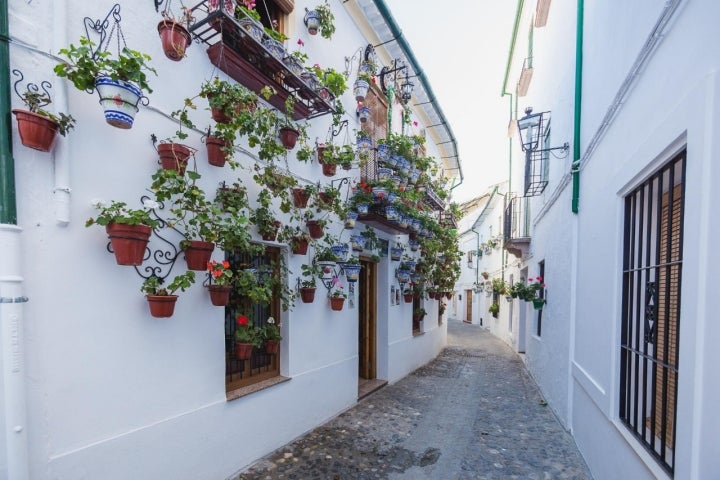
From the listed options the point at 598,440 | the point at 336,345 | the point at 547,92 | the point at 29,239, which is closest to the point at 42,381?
the point at 29,239

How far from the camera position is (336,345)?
18.1 feet

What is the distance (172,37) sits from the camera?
9.53ft

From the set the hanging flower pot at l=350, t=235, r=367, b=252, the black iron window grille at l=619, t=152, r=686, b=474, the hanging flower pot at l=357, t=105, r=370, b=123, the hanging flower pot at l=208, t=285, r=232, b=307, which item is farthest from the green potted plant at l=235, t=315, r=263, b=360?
the hanging flower pot at l=357, t=105, r=370, b=123

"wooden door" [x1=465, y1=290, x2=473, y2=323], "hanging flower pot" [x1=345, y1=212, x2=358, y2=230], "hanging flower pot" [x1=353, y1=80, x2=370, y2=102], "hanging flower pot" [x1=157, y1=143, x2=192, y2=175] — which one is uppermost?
"hanging flower pot" [x1=353, y1=80, x2=370, y2=102]

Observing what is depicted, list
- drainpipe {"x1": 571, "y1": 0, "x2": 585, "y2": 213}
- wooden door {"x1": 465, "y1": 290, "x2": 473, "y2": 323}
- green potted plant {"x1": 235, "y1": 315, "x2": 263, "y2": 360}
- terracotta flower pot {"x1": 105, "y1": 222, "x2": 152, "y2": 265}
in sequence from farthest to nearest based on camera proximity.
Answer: wooden door {"x1": 465, "y1": 290, "x2": 473, "y2": 323}
drainpipe {"x1": 571, "y1": 0, "x2": 585, "y2": 213}
green potted plant {"x1": 235, "y1": 315, "x2": 263, "y2": 360}
terracotta flower pot {"x1": 105, "y1": 222, "x2": 152, "y2": 265}

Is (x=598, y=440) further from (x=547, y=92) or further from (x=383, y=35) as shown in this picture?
(x=383, y=35)

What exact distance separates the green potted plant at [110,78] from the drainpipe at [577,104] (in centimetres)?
513

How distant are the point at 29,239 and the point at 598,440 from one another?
525 centimetres

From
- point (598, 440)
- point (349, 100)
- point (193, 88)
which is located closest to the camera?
point (193, 88)

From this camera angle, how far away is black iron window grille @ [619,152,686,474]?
2.45 metres

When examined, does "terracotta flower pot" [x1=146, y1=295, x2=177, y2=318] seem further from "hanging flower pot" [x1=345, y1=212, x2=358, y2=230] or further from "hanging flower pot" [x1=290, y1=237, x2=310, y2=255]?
"hanging flower pot" [x1=345, y1=212, x2=358, y2=230]

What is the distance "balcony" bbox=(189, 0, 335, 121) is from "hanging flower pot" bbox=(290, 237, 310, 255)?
1.59m

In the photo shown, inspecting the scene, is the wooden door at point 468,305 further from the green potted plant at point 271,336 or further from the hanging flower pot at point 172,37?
the hanging flower pot at point 172,37

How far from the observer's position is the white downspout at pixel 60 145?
2.38 m
